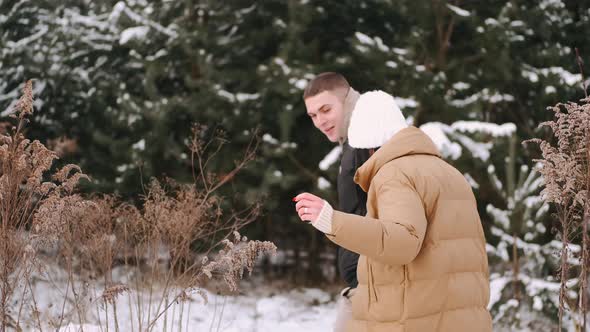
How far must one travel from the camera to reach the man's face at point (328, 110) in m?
3.39

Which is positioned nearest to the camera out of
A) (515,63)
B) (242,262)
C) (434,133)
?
(242,262)

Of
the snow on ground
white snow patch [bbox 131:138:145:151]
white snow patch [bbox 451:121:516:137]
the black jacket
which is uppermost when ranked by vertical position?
the black jacket

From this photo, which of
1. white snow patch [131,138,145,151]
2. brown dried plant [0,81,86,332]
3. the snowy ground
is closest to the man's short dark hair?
brown dried plant [0,81,86,332]

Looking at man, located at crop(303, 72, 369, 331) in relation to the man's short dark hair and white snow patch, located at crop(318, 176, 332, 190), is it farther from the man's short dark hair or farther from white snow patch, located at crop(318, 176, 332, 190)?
white snow patch, located at crop(318, 176, 332, 190)

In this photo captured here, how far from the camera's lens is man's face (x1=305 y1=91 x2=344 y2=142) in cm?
339

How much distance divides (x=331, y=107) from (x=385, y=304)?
4.95ft

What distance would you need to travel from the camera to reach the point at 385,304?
82.1 inches

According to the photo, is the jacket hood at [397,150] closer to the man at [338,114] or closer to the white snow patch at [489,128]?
the man at [338,114]

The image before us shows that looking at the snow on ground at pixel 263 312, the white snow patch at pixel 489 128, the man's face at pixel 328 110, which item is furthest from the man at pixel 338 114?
the white snow patch at pixel 489 128

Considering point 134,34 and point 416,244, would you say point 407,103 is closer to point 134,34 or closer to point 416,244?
point 134,34

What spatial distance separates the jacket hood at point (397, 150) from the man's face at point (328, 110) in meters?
1.22

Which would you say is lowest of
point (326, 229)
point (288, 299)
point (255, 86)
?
point (288, 299)

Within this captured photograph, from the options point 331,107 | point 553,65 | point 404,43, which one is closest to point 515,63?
point 553,65

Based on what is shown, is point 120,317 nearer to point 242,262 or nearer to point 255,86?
point 255,86
